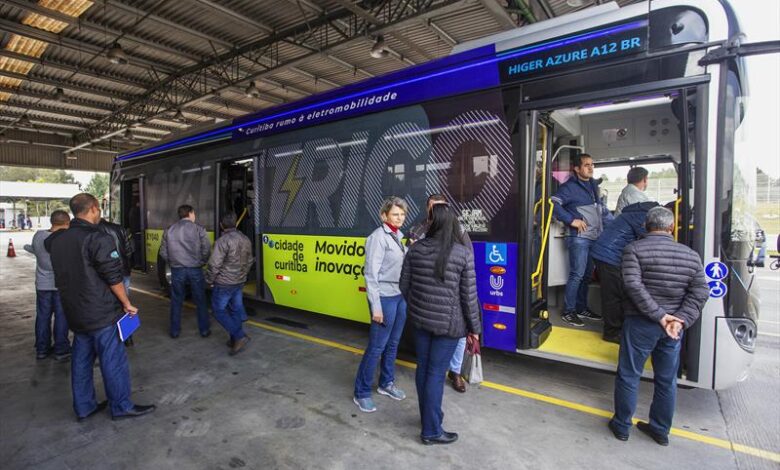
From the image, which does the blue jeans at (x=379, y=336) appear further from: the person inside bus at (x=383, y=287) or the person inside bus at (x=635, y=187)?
the person inside bus at (x=635, y=187)

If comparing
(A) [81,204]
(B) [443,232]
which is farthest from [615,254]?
(A) [81,204]

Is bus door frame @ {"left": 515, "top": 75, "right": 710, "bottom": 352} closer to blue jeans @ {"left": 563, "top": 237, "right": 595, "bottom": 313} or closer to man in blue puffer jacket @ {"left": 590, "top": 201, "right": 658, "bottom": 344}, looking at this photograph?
man in blue puffer jacket @ {"left": 590, "top": 201, "right": 658, "bottom": 344}

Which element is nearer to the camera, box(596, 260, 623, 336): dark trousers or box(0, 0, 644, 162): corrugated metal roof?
box(596, 260, 623, 336): dark trousers

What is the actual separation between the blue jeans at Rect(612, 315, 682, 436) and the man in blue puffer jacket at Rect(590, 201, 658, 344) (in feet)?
3.62

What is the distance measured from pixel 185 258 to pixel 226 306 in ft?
3.36

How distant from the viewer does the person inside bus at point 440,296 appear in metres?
2.70

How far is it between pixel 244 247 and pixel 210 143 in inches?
109

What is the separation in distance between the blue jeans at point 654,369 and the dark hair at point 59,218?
5415 mm

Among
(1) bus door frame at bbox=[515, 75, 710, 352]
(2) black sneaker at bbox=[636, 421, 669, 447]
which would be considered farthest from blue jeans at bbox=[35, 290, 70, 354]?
(2) black sneaker at bbox=[636, 421, 669, 447]

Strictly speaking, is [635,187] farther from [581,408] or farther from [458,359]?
[458,359]

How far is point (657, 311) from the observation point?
2.74m

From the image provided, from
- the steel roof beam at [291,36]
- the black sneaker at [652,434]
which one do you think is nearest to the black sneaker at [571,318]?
the black sneaker at [652,434]

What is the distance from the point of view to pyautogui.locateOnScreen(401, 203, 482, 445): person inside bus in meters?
2.70

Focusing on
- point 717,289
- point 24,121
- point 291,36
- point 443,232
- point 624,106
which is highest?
point 291,36
